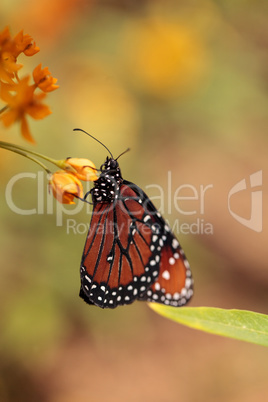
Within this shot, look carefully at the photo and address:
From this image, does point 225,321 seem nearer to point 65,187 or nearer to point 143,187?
point 65,187

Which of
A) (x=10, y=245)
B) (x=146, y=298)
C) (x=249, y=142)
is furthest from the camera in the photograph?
(x=249, y=142)

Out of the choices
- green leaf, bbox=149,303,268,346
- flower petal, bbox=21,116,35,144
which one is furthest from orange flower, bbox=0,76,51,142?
green leaf, bbox=149,303,268,346

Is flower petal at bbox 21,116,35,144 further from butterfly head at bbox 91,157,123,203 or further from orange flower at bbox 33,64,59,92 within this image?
butterfly head at bbox 91,157,123,203

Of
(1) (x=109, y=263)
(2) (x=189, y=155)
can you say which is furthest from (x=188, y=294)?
(2) (x=189, y=155)

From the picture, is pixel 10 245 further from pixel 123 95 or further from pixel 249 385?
pixel 249 385

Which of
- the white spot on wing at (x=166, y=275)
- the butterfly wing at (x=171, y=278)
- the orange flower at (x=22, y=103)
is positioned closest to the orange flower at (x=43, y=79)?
the orange flower at (x=22, y=103)

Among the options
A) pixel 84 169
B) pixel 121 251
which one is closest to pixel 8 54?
pixel 84 169
